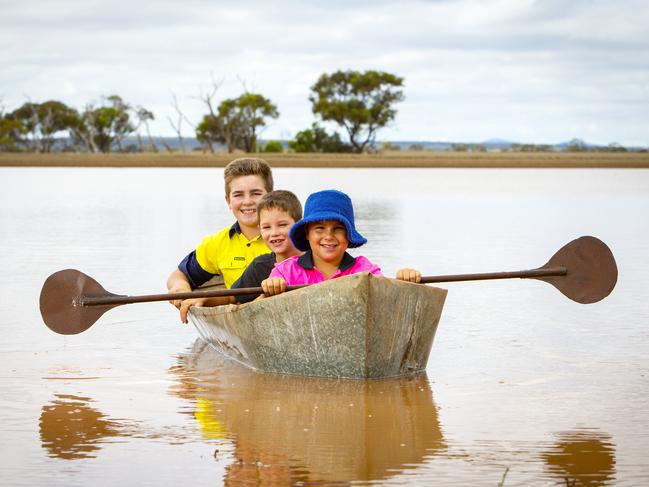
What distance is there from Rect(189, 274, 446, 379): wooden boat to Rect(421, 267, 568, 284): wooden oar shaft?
0.31 feet

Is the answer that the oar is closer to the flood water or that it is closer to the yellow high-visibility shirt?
the flood water

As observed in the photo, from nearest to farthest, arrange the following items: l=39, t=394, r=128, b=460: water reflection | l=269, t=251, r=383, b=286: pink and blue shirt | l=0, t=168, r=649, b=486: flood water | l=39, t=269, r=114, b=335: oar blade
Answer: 1. l=0, t=168, r=649, b=486: flood water
2. l=39, t=394, r=128, b=460: water reflection
3. l=269, t=251, r=383, b=286: pink and blue shirt
4. l=39, t=269, r=114, b=335: oar blade

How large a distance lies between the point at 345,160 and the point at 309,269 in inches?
1933

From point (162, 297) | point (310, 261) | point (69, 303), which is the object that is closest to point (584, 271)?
point (310, 261)

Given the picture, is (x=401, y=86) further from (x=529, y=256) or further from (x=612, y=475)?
(x=612, y=475)

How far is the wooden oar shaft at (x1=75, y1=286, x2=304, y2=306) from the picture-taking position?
697 centimetres

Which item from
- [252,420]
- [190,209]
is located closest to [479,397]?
[252,420]

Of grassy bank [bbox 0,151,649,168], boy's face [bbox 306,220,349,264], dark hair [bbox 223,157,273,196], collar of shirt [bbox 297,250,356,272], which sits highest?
dark hair [bbox 223,157,273,196]

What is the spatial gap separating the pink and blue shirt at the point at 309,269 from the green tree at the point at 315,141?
173 feet

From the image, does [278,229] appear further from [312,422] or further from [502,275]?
[312,422]

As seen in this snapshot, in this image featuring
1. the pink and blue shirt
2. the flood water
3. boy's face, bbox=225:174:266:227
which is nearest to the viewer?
the flood water

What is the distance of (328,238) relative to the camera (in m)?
6.69

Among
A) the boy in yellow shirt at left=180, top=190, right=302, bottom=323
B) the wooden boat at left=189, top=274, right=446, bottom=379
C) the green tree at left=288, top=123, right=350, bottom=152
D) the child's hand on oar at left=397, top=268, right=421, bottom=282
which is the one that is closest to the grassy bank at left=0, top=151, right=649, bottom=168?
the green tree at left=288, top=123, right=350, bottom=152

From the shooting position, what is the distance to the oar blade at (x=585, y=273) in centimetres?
764
